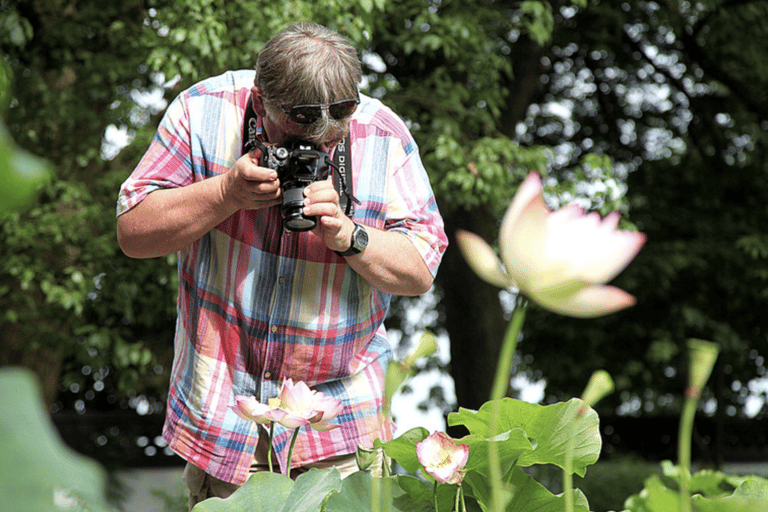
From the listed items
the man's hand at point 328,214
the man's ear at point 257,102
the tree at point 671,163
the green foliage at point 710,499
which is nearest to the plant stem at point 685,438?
the green foliage at point 710,499

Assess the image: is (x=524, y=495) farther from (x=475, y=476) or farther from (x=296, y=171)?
(x=296, y=171)

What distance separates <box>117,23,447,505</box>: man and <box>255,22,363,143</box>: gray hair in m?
0.01

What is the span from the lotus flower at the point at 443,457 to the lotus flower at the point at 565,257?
39 centimetres

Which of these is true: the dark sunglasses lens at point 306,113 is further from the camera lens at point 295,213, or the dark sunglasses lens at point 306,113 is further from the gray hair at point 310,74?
the camera lens at point 295,213

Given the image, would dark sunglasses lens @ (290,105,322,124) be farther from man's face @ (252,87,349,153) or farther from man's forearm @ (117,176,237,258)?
man's forearm @ (117,176,237,258)

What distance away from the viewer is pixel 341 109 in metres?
1.31

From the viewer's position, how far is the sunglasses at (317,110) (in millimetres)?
1288

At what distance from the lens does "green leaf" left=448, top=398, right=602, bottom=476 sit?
32.8 inches

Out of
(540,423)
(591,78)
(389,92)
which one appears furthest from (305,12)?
(591,78)

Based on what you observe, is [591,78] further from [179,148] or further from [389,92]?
[179,148]

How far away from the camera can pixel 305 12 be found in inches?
144

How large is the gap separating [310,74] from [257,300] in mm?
426

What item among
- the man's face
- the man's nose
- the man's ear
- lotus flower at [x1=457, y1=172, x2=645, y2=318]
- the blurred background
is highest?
lotus flower at [x1=457, y1=172, x2=645, y2=318]

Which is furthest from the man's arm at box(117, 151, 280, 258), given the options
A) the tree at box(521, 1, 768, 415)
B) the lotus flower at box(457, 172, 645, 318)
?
the tree at box(521, 1, 768, 415)
